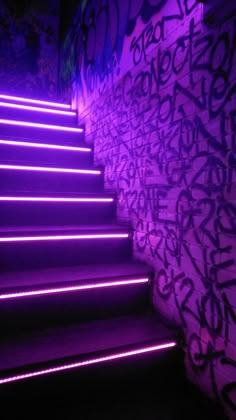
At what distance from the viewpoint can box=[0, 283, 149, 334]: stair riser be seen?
1.62 m

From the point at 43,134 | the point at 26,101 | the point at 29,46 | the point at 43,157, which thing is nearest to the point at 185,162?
the point at 43,157

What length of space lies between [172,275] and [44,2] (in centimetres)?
634

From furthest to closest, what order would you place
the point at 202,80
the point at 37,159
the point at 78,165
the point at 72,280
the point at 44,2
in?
1. the point at 44,2
2. the point at 78,165
3. the point at 37,159
4. the point at 72,280
5. the point at 202,80

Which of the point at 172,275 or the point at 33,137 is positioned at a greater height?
the point at 33,137

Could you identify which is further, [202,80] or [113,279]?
[113,279]

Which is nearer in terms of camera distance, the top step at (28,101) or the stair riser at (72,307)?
the stair riser at (72,307)

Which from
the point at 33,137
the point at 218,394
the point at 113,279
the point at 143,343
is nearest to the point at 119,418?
the point at 143,343

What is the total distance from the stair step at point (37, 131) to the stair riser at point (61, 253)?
1.44 m

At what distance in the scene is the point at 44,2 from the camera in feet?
18.7

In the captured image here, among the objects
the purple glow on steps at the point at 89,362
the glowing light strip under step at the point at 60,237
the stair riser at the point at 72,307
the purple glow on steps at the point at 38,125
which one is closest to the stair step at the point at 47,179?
the glowing light strip under step at the point at 60,237

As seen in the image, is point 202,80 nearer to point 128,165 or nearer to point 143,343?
point 128,165

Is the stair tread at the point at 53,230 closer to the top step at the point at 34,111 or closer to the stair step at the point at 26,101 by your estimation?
the top step at the point at 34,111

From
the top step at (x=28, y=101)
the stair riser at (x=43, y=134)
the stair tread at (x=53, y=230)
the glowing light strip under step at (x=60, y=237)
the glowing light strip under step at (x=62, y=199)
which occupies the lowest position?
the glowing light strip under step at (x=60, y=237)

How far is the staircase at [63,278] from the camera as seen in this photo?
148 centimetres
